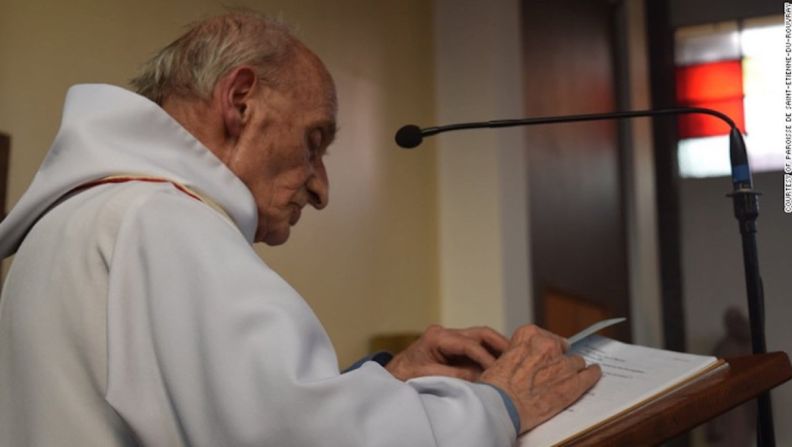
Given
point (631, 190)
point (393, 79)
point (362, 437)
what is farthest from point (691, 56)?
point (362, 437)

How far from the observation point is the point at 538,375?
5.41ft

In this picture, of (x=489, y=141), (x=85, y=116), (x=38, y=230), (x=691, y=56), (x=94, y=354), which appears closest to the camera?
(x=94, y=354)

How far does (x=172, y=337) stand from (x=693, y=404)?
26.5 inches

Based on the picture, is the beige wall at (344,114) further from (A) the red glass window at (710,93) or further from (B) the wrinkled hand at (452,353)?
(B) the wrinkled hand at (452,353)

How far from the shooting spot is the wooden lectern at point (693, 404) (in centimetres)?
145

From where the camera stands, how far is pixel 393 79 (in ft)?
16.7

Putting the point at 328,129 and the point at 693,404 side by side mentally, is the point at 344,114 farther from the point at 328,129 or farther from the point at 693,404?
the point at 693,404

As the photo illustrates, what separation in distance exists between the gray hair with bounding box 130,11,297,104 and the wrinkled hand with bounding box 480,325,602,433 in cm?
63

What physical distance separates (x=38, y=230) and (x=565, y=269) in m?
4.10

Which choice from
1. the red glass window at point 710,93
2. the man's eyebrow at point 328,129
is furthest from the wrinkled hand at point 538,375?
the red glass window at point 710,93

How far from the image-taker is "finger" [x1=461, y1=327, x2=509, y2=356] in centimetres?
191

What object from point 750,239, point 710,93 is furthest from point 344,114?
point 750,239

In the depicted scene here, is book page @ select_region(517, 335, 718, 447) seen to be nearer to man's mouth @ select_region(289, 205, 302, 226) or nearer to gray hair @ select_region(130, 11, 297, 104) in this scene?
man's mouth @ select_region(289, 205, 302, 226)

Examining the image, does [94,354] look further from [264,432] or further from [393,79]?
[393,79]
